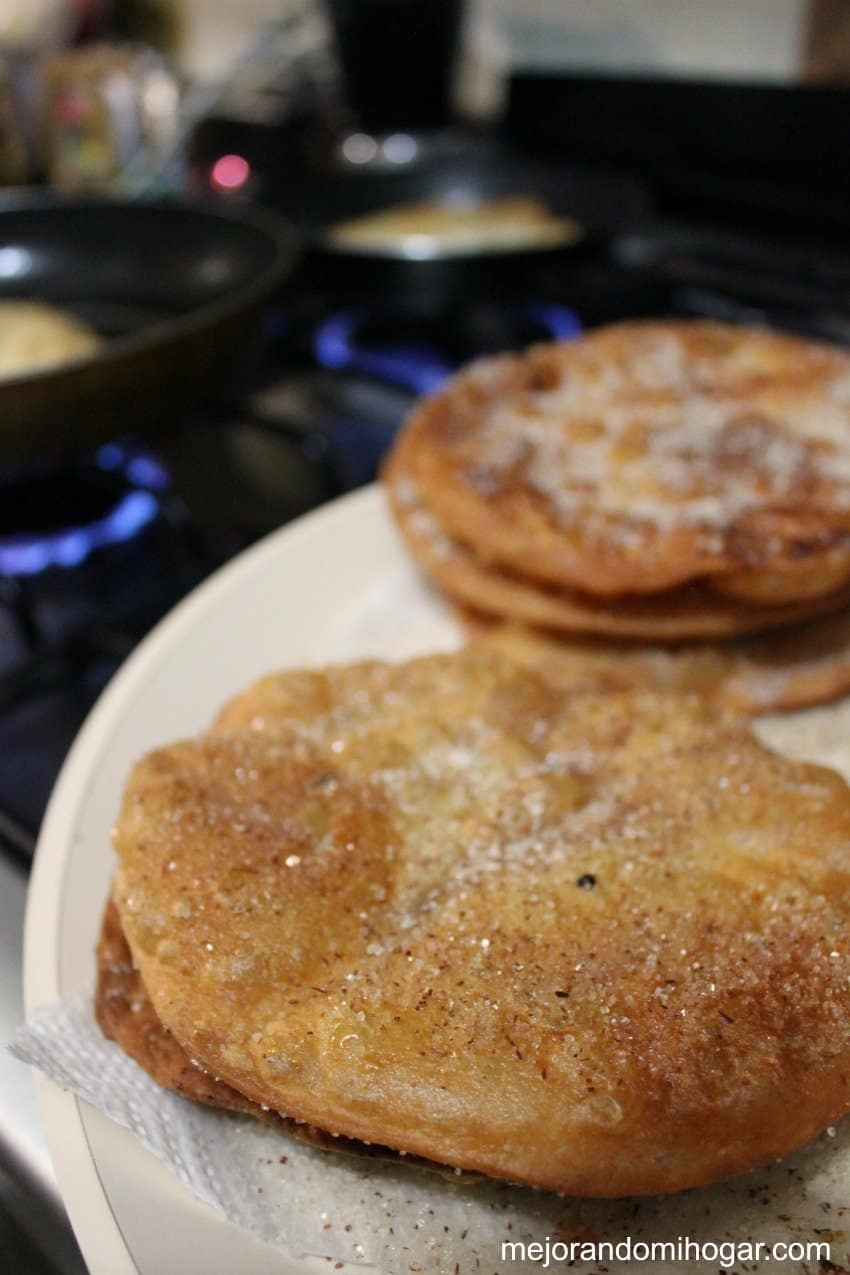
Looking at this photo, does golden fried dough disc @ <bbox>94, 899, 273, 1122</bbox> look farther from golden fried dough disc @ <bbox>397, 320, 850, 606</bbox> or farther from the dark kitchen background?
golden fried dough disc @ <bbox>397, 320, 850, 606</bbox>

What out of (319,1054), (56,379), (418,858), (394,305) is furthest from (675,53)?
(319,1054)

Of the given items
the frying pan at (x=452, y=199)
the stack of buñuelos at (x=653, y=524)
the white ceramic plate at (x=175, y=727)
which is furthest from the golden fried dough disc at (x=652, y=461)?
the frying pan at (x=452, y=199)

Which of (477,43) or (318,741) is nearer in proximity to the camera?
(318,741)

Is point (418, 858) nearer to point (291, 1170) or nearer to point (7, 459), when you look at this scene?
point (291, 1170)

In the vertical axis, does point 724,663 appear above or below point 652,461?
below

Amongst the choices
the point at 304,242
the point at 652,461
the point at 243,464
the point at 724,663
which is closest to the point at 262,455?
the point at 243,464

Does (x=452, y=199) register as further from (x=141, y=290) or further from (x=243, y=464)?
(x=243, y=464)

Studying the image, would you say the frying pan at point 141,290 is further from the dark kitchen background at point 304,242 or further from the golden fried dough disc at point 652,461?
the golden fried dough disc at point 652,461
